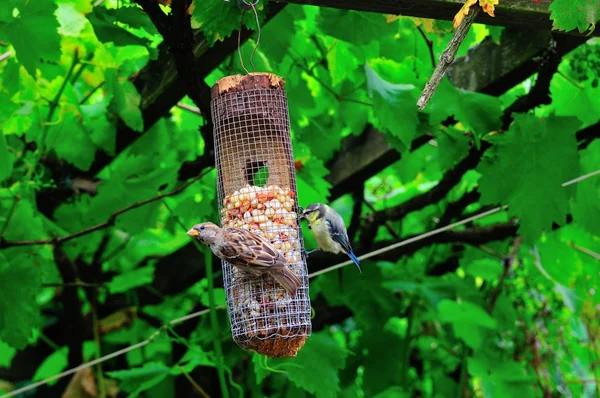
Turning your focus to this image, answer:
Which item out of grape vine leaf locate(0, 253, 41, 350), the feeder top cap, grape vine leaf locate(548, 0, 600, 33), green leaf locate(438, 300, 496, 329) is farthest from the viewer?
green leaf locate(438, 300, 496, 329)

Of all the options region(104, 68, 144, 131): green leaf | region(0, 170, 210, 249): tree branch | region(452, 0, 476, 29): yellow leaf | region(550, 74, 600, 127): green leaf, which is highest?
region(104, 68, 144, 131): green leaf

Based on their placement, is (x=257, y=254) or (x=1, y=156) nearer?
(x=257, y=254)

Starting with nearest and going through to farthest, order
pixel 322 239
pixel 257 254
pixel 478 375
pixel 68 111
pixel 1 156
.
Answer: pixel 257 254
pixel 322 239
pixel 1 156
pixel 68 111
pixel 478 375

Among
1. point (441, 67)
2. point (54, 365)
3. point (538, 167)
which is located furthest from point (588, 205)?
point (54, 365)

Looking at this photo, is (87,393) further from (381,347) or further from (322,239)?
(322,239)

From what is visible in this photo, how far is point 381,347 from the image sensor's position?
6324mm

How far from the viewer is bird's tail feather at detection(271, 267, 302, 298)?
320 cm

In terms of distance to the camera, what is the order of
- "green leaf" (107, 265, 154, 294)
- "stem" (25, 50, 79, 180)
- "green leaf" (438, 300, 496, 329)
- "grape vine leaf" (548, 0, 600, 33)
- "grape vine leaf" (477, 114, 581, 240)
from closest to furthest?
"grape vine leaf" (548, 0, 600, 33) → "grape vine leaf" (477, 114, 581, 240) → "stem" (25, 50, 79, 180) → "green leaf" (438, 300, 496, 329) → "green leaf" (107, 265, 154, 294)

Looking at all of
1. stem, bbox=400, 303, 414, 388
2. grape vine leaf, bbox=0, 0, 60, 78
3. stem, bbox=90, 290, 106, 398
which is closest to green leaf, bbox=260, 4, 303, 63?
grape vine leaf, bbox=0, 0, 60, 78

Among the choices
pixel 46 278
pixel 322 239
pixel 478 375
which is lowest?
pixel 478 375

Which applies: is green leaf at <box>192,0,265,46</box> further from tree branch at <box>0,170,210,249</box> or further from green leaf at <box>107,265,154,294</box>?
green leaf at <box>107,265,154,294</box>

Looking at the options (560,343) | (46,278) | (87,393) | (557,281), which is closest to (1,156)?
(46,278)

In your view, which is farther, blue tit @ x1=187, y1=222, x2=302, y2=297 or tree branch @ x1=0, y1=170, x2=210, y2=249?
tree branch @ x1=0, y1=170, x2=210, y2=249

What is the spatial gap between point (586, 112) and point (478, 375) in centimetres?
183
